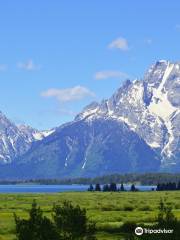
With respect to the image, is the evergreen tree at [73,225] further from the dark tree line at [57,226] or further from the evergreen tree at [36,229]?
the evergreen tree at [36,229]

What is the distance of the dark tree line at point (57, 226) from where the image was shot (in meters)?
50.9

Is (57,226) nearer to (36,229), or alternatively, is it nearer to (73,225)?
(73,225)

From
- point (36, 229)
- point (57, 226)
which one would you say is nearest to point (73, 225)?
point (57, 226)

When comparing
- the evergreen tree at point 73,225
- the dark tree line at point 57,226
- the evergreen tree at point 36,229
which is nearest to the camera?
the evergreen tree at point 36,229

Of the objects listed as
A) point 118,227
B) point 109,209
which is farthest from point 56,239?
point 109,209

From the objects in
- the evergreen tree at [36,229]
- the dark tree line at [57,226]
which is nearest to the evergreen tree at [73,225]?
the dark tree line at [57,226]

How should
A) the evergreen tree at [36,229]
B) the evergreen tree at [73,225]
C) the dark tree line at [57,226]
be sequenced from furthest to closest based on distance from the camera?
the evergreen tree at [73,225] → the dark tree line at [57,226] → the evergreen tree at [36,229]

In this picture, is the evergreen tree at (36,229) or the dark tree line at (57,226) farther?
the dark tree line at (57,226)

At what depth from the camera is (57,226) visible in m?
55.2

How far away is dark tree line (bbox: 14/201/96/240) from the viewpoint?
50.9 metres

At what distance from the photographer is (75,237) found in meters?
54.3

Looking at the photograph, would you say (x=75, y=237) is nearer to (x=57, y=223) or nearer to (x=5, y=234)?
(x=57, y=223)

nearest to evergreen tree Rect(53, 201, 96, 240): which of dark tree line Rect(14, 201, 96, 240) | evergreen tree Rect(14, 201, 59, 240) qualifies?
dark tree line Rect(14, 201, 96, 240)

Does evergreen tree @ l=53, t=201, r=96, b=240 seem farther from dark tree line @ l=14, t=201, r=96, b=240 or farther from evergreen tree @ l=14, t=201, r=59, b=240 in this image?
evergreen tree @ l=14, t=201, r=59, b=240
